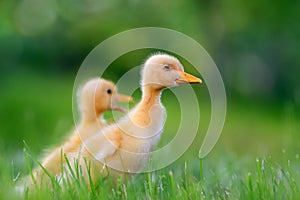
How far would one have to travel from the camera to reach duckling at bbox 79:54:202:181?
296 centimetres

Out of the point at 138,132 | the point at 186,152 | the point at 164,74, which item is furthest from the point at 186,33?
the point at 138,132

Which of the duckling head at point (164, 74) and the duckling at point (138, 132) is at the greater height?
the duckling head at point (164, 74)

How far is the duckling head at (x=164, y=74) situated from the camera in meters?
3.15

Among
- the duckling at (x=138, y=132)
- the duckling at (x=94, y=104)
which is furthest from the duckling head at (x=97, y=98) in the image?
the duckling at (x=138, y=132)

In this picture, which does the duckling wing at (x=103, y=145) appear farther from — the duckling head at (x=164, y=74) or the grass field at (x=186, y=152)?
the duckling head at (x=164, y=74)

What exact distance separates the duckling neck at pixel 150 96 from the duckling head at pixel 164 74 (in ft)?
0.07

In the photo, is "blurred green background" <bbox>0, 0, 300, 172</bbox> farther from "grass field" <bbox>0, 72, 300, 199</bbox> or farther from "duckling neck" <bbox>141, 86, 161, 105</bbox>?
"duckling neck" <bbox>141, 86, 161, 105</bbox>

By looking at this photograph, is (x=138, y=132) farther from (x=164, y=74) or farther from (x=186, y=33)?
(x=186, y=33)

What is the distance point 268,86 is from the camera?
16.8 meters

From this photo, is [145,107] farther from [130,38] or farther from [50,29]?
[50,29]

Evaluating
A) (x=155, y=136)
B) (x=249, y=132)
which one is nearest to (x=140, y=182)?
(x=155, y=136)

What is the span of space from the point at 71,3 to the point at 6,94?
6.42 m

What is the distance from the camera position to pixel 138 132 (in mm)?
3025

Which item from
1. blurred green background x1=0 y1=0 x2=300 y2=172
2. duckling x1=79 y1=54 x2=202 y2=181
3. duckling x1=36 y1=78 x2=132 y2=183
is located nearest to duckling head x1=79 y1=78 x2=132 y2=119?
duckling x1=36 y1=78 x2=132 y2=183
